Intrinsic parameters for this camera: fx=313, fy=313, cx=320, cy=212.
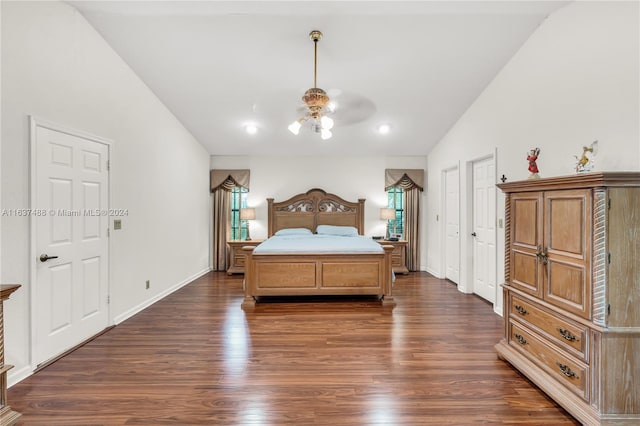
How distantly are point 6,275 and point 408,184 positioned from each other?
5742mm

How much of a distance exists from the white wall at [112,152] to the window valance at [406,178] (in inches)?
144

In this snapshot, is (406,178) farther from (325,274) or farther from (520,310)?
(520,310)

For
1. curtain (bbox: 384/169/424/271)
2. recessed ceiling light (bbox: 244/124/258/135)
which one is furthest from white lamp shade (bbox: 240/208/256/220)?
curtain (bbox: 384/169/424/271)

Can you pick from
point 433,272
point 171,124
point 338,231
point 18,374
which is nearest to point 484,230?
point 433,272

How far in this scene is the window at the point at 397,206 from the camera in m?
6.37

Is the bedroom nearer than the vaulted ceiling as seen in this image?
Yes

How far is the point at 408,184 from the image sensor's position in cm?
622

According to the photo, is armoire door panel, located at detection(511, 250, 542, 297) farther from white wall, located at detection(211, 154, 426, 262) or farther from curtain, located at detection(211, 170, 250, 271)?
curtain, located at detection(211, 170, 250, 271)

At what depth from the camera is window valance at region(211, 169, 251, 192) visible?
20.4ft

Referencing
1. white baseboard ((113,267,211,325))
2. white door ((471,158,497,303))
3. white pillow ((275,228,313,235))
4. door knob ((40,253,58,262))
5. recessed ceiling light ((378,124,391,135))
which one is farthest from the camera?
white pillow ((275,228,313,235))

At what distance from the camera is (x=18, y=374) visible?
2305 millimetres

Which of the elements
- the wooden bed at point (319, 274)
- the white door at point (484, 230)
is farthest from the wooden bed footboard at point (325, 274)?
the white door at point (484, 230)

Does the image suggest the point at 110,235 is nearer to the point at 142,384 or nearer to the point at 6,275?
the point at 6,275

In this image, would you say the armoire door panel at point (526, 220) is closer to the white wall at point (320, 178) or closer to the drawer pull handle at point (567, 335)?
the drawer pull handle at point (567, 335)
